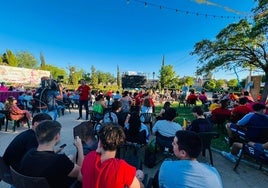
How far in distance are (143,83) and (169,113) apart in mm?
21942

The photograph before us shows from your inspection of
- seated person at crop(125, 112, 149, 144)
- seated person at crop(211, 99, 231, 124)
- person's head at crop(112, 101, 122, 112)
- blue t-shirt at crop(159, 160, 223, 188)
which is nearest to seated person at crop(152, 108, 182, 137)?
seated person at crop(125, 112, 149, 144)

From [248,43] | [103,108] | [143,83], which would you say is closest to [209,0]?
[248,43]

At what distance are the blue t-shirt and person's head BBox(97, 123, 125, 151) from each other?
52 centimetres

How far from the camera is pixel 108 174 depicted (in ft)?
4.80

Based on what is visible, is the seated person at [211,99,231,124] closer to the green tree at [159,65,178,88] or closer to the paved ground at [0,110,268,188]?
the paved ground at [0,110,268,188]

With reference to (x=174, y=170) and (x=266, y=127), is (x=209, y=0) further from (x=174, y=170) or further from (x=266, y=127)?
(x=174, y=170)

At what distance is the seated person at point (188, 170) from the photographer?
1584 millimetres

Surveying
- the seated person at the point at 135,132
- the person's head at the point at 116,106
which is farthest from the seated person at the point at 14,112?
the seated person at the point at 135,132

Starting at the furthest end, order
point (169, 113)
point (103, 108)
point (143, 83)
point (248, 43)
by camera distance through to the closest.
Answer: point (143, 83) → point (248, 43) → point (103, 108) → point (169, 113)

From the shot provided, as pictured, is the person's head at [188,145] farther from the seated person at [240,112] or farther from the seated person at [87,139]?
the seated person at [240,112]

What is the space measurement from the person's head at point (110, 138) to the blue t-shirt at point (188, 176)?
518 mm

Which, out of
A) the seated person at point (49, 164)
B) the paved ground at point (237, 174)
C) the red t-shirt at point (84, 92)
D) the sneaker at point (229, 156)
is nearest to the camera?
the seated person at point (49, 164)

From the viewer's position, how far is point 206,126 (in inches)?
159

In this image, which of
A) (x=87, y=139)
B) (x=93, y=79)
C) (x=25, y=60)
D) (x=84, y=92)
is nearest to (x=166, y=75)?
(x=93, y=79)
